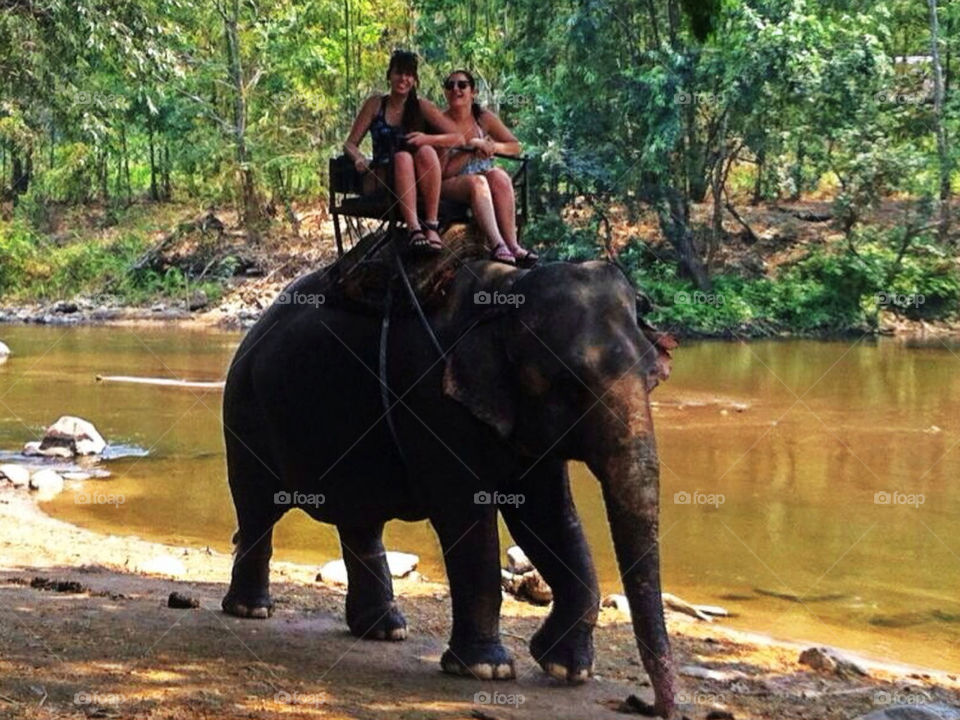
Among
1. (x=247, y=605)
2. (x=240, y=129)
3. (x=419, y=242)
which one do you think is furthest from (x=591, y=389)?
(x=240, y=129)

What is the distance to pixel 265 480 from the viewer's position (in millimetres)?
7699

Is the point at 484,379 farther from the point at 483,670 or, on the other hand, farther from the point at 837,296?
the point at 837,296

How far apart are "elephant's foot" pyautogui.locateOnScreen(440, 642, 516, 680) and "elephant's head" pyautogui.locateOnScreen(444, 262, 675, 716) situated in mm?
950

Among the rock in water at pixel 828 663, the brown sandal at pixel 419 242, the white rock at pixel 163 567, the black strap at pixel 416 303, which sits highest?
the brown sandal at pixel 419 242

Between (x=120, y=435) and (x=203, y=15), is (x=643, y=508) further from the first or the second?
(x=203, y=15)

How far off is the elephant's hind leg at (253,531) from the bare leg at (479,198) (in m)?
1.87

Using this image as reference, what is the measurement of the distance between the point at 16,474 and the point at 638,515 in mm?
9754

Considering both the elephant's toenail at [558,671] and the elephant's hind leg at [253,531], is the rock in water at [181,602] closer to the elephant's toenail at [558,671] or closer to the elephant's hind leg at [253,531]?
the elephant's hind leg at [253,531]

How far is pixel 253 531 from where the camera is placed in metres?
7.74

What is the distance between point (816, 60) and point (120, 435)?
20.5 m

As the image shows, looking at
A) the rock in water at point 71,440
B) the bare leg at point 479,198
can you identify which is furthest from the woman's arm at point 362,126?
the rock in water at point 71,440

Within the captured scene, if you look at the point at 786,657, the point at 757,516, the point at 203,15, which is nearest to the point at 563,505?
the point at 786,657

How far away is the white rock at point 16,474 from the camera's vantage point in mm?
13539

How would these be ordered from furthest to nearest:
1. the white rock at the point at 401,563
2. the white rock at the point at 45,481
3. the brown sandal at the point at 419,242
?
the white rock at the point at 45,481, the white rock at the point at 401,563, the brown sandal at the point at 419,242
